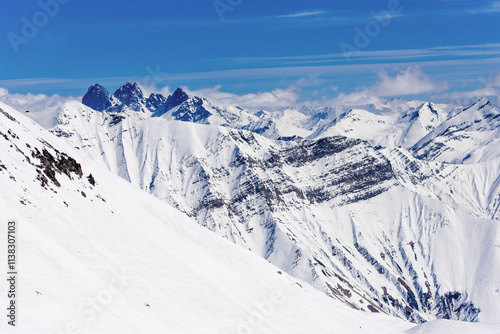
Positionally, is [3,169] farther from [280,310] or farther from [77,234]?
[280,310]

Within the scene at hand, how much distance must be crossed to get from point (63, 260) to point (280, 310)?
3527 cm

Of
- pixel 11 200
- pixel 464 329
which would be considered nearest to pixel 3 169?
pixel 11 200

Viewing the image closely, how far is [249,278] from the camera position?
8044cm

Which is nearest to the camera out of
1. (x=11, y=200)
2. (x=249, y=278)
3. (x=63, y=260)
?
(x=63, y=260)

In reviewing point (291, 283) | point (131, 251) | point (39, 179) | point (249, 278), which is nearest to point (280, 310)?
point (249, 278)

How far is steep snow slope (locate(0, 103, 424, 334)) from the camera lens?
42.8m

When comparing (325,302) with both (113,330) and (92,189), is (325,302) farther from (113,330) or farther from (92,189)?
(113,330)

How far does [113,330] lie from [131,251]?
19.6 meters

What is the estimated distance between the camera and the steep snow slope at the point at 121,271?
42.8 meters

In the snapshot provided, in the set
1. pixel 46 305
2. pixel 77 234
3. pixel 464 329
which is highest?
pixel 77 234

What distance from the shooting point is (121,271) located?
53844 mm

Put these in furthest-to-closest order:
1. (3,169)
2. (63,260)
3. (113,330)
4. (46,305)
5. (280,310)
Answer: (280,310) → (3,169) → (63,260) → (113,330) → (46,305)

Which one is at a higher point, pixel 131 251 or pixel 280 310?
pixel 131 251

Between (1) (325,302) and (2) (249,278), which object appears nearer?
(2) (249,278)
